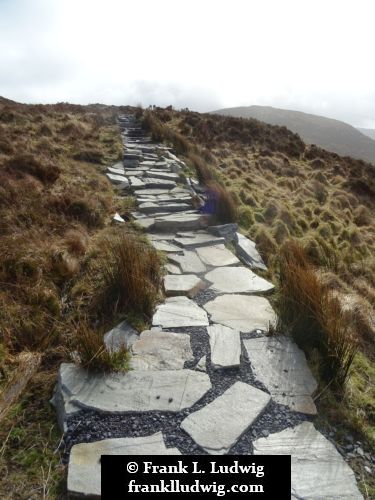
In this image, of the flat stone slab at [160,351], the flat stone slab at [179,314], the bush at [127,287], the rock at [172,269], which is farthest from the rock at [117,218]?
the flat stone slab at [160,351]

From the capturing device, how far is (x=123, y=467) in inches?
65.8

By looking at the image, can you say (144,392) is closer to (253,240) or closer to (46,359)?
(46,359)

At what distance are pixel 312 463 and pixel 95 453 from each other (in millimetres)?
961

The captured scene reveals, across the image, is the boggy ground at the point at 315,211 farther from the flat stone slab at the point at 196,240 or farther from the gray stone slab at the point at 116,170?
the gray stone slab at the point at 116,170

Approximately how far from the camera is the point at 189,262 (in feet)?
12.6

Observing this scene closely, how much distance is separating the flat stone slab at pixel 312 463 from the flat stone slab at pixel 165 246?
2.48 meters

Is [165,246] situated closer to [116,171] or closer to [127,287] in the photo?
[127,287]

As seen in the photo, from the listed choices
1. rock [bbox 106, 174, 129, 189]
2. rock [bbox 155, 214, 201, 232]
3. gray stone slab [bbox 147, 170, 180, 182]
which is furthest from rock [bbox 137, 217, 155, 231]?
gray stone slab [bbox 147, 170, 180, 182]

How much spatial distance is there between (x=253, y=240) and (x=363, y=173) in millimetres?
10159

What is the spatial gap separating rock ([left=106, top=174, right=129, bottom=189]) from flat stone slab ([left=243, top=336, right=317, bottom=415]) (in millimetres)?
4392

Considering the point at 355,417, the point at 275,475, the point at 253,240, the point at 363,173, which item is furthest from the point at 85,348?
the point at 363,173

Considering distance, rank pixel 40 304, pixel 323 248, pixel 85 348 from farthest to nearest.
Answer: pixel 323 248, pixel 40 304, pixel 85 348

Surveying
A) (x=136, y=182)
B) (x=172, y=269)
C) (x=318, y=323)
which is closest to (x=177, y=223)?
(x=172, y=269)

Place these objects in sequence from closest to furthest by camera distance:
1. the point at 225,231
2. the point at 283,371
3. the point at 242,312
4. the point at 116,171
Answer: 1. the point at 283,371
2. the point at 242,312
3. the point at 225,231
4. the point at 116,171
